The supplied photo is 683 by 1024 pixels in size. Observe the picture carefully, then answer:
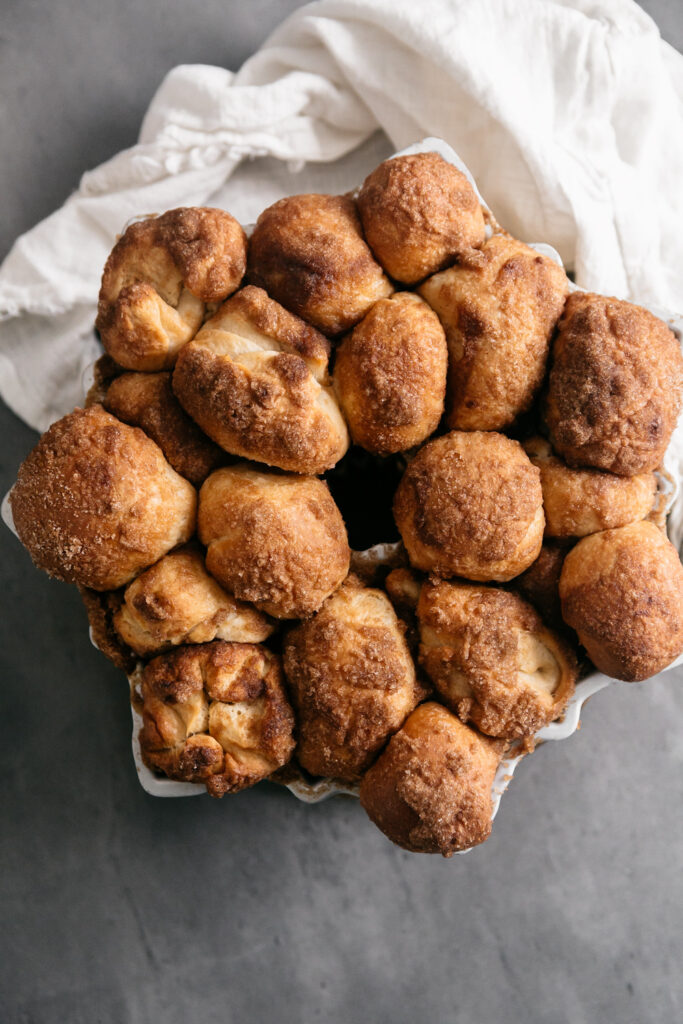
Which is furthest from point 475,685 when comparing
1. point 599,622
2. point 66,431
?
point 66,431

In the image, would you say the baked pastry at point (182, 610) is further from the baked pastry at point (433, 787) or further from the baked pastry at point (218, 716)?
the baked pastry at point (433, 787)

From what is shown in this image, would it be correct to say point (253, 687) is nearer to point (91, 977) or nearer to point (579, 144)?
point (91, 977)

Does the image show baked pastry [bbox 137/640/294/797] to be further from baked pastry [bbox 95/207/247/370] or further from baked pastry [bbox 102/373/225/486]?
baked pastry [bbox 95/207/247/370]

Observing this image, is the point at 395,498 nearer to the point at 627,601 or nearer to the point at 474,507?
the point at 474,507

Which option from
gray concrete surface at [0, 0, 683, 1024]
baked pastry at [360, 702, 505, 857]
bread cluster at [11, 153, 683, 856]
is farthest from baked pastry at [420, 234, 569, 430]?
gray concrete surface at [0, 0, 683, 1024]

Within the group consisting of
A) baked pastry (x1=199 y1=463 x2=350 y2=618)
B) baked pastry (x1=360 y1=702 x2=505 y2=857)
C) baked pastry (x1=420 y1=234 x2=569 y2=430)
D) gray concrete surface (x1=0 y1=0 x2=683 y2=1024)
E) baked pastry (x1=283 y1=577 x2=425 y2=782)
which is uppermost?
baked pastry (x1=420 y1=234 x2=569 y2=430)

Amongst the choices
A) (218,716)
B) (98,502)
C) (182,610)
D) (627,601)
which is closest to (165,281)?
(98,502)

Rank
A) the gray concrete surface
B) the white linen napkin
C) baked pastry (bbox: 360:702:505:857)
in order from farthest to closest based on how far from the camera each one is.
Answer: the gray concrete surface, the white linen napkin, baked pastry (bbox: 360:702:505:857)
